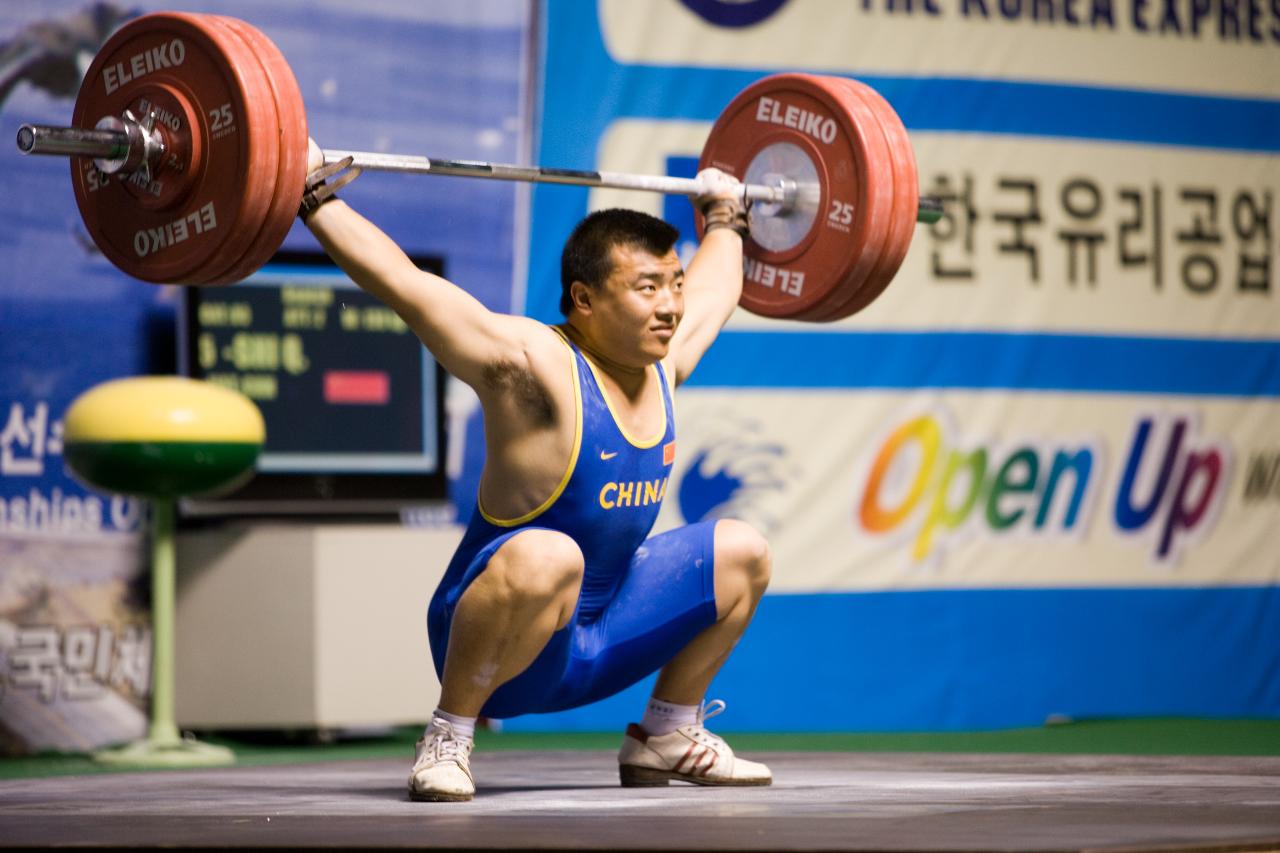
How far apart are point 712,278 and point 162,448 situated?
1.61 meters

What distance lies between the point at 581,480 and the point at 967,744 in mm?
2265

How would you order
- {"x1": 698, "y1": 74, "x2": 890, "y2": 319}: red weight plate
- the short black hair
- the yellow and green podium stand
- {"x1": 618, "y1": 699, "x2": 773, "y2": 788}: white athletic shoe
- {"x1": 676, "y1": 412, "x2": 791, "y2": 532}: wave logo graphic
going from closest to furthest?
1. the short black hair
2. {"x1": 618, "y1": 699, "x2": 773, "y2": 788}: white athletic shoe
3. {"x1": 698, "y1": 74, "x2": 890, "y2": 319}: red weight plate
4. the yellow and green podium stand
5. {"x1": 676, "y1": 412, "x2": 791, "y2": 532}: wave logo graphic

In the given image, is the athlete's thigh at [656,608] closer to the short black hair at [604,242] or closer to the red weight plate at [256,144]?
the short black hair at [604,242]

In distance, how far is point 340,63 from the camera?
200 inches

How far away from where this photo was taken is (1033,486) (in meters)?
5.64

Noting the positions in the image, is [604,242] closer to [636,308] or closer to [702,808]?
[636,308]

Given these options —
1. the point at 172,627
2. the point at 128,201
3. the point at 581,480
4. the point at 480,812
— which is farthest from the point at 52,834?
the point at 172,627

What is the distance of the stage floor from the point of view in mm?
2279

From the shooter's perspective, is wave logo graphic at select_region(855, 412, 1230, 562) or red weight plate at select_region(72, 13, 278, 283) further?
wave logo graphic at select_region(855, 412, 1230, 562)

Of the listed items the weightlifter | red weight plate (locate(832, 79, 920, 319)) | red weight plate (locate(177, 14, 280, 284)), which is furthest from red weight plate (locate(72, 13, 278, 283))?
red weight plate (locate(832, 79, 920, 319))

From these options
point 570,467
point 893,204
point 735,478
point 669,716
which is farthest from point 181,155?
point 735,478

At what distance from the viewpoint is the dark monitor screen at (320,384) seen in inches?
189

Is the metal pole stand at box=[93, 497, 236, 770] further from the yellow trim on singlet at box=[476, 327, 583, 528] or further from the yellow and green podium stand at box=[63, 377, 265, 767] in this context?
the yellow trim on singlet at box=[476, 327, 583, 528]

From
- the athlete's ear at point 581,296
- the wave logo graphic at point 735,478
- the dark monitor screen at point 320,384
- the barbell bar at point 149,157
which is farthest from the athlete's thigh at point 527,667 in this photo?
the wave logo graphic at point 735,478
